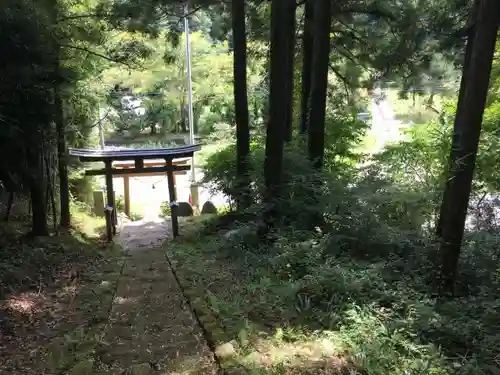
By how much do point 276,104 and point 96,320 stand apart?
432 centimetres

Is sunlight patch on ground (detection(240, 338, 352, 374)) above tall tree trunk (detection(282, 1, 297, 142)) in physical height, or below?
below

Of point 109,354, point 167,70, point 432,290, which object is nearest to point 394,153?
point 432,290

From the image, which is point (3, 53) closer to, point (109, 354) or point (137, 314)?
point (137, 314)

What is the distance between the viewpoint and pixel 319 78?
7.94 metres

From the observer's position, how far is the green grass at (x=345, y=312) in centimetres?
343

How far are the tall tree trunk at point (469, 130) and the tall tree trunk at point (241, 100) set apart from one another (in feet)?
14.6

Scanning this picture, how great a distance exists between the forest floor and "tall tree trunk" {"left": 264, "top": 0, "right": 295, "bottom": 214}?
2224mm

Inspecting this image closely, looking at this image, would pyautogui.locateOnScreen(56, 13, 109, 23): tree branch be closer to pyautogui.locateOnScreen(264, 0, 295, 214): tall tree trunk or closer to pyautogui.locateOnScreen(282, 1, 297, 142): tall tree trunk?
pyautogui.locateOnScreen(282, 1, 297, 142): tall tree trunk

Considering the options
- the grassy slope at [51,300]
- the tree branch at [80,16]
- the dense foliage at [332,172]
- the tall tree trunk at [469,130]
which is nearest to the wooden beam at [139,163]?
the dense foliage at [332,172]

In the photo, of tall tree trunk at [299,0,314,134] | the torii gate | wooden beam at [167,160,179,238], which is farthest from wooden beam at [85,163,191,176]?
tall tree trunk at [299,0,314,134]

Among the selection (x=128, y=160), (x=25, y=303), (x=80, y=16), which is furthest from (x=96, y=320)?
(x=128, y=160)

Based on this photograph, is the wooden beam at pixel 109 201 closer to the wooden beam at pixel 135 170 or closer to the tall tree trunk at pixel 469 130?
the wooden beam at pixel 135 170

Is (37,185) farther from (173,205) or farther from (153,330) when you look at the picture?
(153,330)

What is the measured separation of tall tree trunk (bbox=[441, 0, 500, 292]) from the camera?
4324 mm
